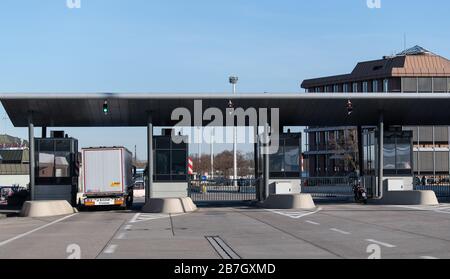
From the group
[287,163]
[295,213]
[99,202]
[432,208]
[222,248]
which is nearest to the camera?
[222,248]

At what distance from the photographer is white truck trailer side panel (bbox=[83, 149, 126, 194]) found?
109 ft

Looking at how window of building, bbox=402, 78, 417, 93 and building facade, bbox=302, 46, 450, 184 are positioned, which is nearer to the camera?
building facade, bbox=302, 46, 450, 184

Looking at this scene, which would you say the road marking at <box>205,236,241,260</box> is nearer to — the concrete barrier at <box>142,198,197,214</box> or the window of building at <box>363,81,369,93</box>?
the concrete barrier at <box>142,198,197,214</box>

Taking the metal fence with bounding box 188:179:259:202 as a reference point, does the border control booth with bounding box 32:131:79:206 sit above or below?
above

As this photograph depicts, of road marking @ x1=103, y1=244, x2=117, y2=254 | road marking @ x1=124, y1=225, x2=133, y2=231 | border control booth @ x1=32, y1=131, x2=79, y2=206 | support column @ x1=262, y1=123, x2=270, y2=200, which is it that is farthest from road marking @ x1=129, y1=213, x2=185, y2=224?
road marking @ x1=103, y1=244, x2=117, y2=254

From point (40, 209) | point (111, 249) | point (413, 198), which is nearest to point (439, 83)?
point (413, 198)

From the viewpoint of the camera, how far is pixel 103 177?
33.2 metres

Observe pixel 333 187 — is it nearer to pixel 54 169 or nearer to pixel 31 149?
pixel 54 169

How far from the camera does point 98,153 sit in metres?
33.5

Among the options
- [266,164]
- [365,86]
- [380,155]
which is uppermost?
[365,86]

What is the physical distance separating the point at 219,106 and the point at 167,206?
19.1 feet

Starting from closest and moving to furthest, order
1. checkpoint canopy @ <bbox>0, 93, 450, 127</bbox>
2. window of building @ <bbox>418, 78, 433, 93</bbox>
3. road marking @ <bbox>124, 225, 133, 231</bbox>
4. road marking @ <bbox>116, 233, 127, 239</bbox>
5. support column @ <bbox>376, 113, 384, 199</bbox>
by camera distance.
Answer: road marking @ <bbox>116, 233, 127, 239</bbox> → road marking @ <bbox>124, 225, 133, 231</bbox> → checkpoint canopy @ <bbox>0, 93, 450, 127</bbox> → support column @ <bbox>376, 113, 384, 199</bbox> → window of building @ <bbox>418, 78, 433, 93</bbox>
